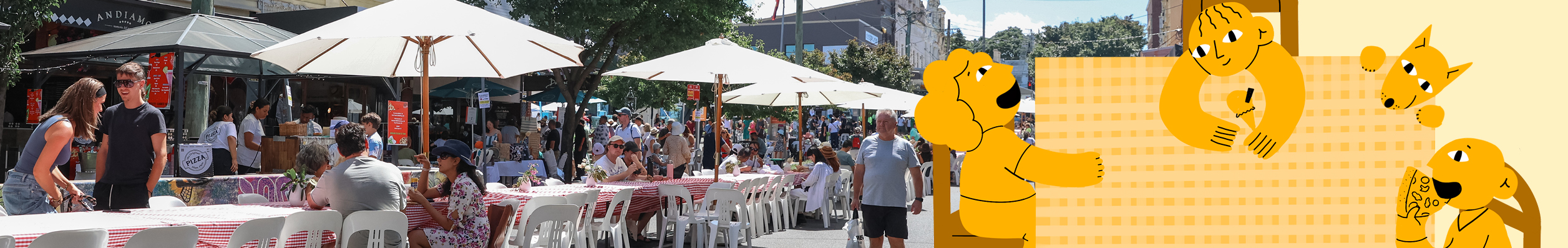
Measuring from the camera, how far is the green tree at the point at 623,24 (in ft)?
46.1

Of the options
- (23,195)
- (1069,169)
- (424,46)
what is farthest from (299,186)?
(1069,169)

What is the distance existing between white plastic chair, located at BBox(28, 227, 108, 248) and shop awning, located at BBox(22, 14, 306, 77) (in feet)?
14.8

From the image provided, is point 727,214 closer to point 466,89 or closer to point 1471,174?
point 1471,174

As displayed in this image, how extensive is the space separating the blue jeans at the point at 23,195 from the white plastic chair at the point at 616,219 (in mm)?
2947

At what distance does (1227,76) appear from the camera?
3436 mm

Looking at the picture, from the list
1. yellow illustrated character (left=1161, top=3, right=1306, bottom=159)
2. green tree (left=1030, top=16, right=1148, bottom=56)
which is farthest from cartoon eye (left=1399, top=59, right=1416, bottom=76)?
green tree (left=1030, top=16, right=1148, bottom=56)

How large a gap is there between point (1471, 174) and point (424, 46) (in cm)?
530

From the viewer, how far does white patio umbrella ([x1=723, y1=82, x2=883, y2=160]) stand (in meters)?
10.3

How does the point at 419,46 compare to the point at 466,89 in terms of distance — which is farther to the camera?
the point at 466,89

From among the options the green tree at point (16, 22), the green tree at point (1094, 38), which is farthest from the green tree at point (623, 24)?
the green tree at point (1094, 38)

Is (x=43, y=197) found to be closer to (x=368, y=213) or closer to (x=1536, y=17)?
(x=368, y=213)

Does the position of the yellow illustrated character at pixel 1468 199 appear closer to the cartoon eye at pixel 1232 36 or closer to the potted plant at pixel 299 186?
the cartoon eye at pixel 1232 36

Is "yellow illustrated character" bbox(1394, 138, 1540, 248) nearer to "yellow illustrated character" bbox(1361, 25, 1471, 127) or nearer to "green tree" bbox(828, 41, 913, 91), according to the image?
"yellow illustrated character" bbox(1361, 25, 1471, 127)

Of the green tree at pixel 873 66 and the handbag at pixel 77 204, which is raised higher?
the green tree at pixel 873 66
